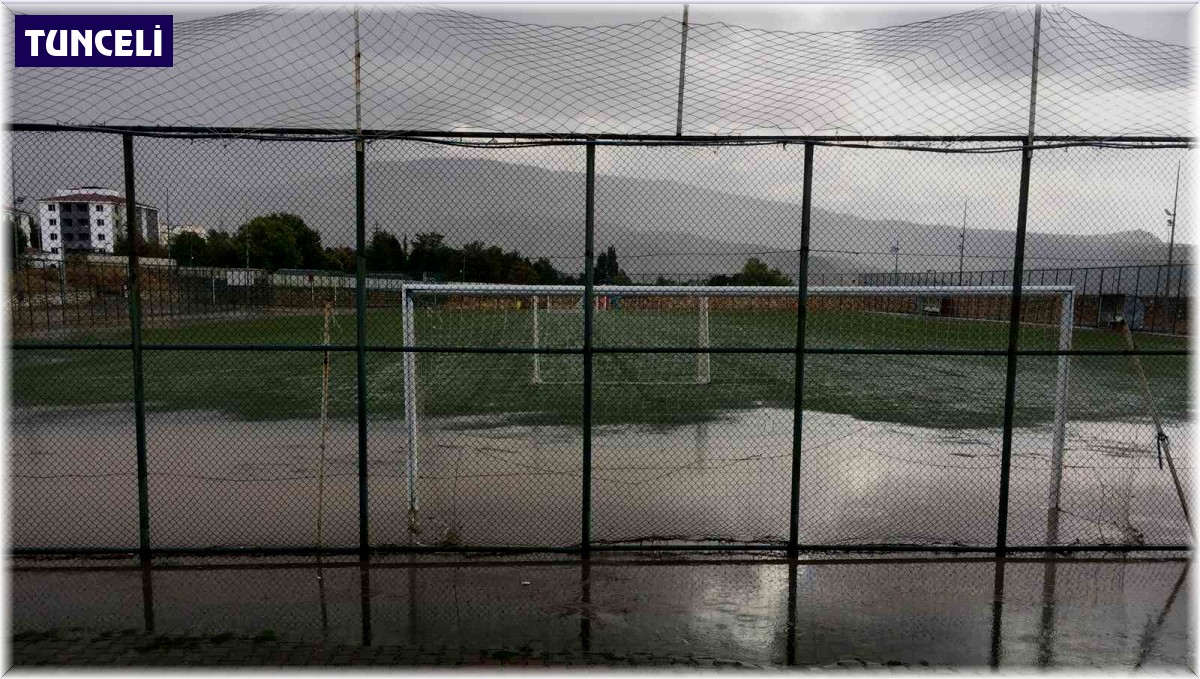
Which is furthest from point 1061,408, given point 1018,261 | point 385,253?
point 385,253

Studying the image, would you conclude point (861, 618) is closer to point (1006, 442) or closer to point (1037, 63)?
point (1006, 442)

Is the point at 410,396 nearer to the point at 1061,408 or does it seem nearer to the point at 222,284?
the point at 222,284

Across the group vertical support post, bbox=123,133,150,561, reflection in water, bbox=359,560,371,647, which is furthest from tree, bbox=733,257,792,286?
vertical support post, bbox=123,133,150,561

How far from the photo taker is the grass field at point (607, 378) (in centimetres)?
1381

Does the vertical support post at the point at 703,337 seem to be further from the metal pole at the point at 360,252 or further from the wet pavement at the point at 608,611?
the metal pole at the point at 360,252

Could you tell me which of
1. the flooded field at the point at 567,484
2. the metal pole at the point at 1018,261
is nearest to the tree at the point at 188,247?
the flooded field at the point at 567,484

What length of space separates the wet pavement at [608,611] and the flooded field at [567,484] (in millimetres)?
584

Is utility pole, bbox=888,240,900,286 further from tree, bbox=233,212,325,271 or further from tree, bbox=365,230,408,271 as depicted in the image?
tree, bbox=233,212,325,271

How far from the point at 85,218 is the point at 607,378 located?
495 inches

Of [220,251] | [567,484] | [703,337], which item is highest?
[220,251]

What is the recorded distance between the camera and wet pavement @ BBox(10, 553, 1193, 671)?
4.45 metres

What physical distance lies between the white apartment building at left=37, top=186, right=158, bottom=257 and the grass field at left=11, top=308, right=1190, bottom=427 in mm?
2756

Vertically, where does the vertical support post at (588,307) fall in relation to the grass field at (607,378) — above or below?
above

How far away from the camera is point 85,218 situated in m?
6.79
